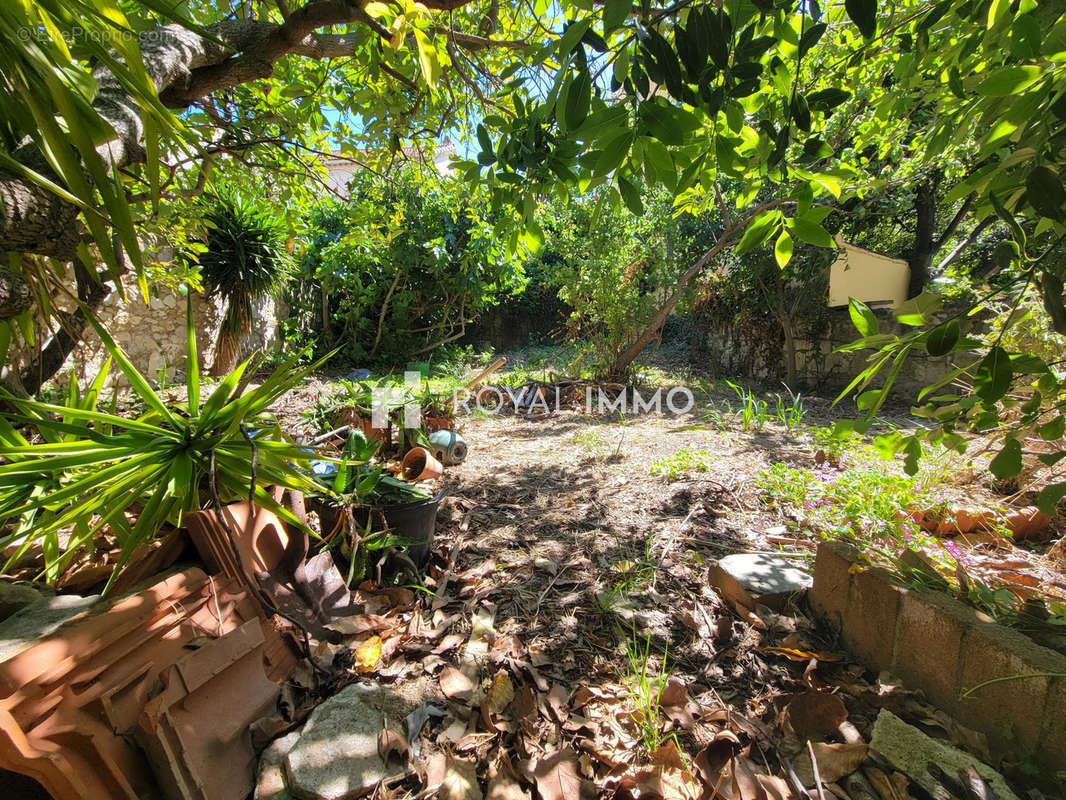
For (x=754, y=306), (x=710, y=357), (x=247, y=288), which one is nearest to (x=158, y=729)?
(x=247, y=288)

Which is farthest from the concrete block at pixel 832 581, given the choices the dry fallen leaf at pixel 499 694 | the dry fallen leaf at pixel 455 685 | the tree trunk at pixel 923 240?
the tree trunk at pixel 923 240

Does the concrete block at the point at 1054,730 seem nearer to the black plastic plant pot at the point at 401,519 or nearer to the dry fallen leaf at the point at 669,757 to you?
the dry fallen leaf at the point at 669,757

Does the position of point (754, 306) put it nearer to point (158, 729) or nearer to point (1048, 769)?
point (1048, 769)

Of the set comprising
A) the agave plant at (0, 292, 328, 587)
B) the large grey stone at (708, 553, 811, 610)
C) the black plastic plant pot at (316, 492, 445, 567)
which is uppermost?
the agave plant at (0, 292, 328, 587)

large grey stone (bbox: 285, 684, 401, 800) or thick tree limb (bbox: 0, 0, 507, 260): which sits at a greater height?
thick tree limb (bbox: 0, 0, 507, 260)

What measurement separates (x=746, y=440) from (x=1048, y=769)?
3.02 m

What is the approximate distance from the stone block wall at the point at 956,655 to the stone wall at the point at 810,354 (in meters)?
4.58

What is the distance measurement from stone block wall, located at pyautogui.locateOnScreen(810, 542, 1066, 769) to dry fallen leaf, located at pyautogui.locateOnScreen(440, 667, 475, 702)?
1298 millimetres

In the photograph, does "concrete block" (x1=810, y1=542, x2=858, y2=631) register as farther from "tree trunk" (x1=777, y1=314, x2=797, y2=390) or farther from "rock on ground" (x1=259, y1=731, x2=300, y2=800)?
"tree trunk" (x1=777, y1=314, x2=797, y2=390)

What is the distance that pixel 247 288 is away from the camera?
5.02 meters

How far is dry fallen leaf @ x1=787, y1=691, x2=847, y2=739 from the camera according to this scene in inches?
44.6

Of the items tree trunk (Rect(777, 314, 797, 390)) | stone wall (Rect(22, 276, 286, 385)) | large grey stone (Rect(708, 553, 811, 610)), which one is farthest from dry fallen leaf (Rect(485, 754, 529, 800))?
tree trunk (Rect(777, 314, 797, 390))

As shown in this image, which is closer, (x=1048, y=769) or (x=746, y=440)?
(x=1048, y=769)

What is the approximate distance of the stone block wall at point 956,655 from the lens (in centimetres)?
96
